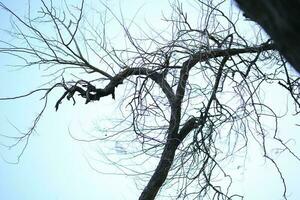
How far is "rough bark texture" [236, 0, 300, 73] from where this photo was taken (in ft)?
3.30

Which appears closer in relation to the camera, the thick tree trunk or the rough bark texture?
the rough bark texture

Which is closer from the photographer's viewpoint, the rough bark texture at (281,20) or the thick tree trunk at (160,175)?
the rough bark texture at (281,20)

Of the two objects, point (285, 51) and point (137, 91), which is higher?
point (137, 91)

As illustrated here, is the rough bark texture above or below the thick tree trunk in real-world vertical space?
below

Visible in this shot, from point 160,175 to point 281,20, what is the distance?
4.15 meters

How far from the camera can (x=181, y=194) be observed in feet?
15.9

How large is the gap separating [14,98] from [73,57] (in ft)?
3.17

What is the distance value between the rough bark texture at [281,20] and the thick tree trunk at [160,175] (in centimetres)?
394

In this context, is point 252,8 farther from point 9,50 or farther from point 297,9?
point 9,50

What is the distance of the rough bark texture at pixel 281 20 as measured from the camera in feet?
3.30

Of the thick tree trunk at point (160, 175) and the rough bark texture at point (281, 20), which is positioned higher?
the thick tree trunk at point (160, 175)

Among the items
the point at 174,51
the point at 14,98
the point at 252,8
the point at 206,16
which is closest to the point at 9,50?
the point at 14,98

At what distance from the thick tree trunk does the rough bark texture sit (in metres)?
3.94

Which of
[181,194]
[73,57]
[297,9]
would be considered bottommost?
[297,9]
